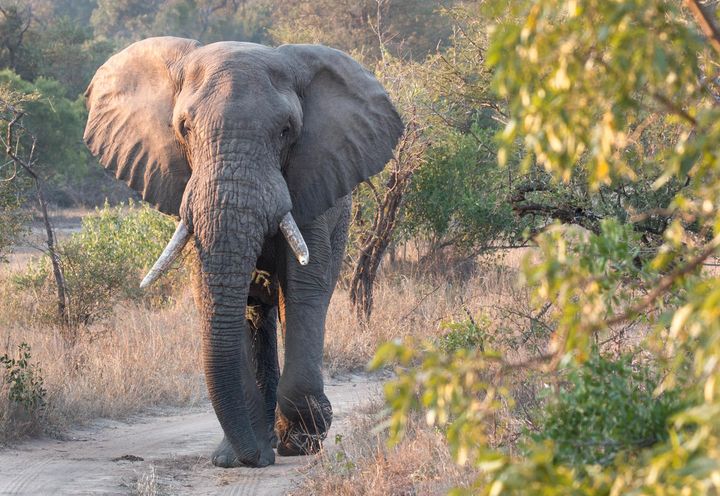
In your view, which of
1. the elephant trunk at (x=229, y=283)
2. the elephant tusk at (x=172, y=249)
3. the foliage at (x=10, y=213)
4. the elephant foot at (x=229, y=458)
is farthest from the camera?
the foliage at (x=10, y=213)

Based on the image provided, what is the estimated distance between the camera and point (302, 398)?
696 cm

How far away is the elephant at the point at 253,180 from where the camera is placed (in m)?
6.50

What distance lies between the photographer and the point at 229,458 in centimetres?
698

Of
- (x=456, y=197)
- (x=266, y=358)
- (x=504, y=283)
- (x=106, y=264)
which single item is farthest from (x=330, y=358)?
(x=456, y=197)

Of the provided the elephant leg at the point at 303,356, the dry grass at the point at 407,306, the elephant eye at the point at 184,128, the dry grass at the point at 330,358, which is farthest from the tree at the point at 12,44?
the elephant leg at the point at 303,356

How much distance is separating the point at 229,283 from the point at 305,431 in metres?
1.18

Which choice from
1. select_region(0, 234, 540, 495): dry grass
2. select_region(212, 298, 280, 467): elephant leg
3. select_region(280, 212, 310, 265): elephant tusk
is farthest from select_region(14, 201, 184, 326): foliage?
select_region(280, 212, 310, 265): elephant tusk

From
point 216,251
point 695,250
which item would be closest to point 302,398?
point 216,251

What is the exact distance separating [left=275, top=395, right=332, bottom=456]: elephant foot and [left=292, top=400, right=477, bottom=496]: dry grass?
0.99 ft

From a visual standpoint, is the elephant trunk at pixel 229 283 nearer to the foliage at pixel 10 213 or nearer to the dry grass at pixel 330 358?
the dry grass at pixel 330 358

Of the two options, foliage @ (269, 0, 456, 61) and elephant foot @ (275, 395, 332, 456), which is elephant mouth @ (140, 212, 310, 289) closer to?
elephant foot @ (275, 395, 332, 456)

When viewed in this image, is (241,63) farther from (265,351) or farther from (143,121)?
(265,351)

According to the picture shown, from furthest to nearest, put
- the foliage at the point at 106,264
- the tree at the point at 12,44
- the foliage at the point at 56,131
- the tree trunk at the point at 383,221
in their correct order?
the tree at the point at 12,44 < the foliage at the point at 56,131 < the tree trunk at the point at 383,221 < the foliage at the point at 106,264

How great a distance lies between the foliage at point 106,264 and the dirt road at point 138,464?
194cm
